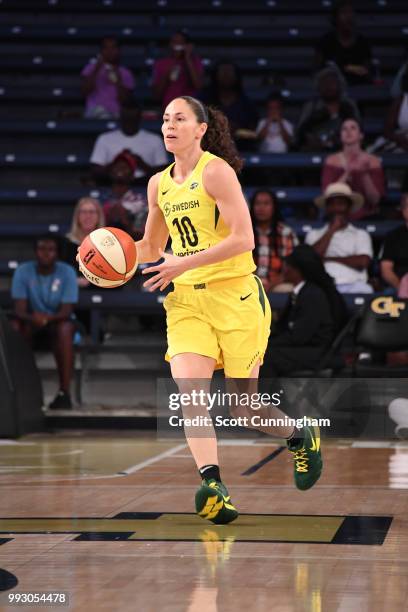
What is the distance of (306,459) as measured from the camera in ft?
18.7

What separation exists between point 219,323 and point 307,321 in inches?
165

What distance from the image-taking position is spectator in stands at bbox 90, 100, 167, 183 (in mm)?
12492

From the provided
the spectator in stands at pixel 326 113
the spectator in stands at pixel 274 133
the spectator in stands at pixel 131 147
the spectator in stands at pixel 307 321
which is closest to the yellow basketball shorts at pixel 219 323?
the spectator in stands at pixel 307 321

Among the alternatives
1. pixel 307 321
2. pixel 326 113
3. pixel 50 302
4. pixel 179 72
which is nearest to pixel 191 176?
pixel 307 321

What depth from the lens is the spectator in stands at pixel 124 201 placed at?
11249mm

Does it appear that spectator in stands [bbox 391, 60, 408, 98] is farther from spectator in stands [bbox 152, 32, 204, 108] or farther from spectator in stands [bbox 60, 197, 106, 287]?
spectator in stands [bbox 60, 197, 106, 287]

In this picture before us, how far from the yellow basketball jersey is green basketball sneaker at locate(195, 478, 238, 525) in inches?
36.3

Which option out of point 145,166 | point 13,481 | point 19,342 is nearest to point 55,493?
point 13,481

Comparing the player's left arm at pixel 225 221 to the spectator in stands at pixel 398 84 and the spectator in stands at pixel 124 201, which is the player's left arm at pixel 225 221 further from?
the spectator in stands at pixel 398 84

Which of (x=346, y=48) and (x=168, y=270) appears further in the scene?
(x=346, y=48)

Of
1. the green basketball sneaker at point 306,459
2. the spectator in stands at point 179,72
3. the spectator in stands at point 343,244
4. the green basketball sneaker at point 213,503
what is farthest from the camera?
the spectator in stands at point 179,72

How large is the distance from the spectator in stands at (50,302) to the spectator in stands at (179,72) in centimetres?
369

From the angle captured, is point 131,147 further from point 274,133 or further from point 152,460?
point 152,460

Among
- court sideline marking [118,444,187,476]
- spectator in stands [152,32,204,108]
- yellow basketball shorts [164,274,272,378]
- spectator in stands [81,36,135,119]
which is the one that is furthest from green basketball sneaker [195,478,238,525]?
spectator in stands [81,36,135,119]
